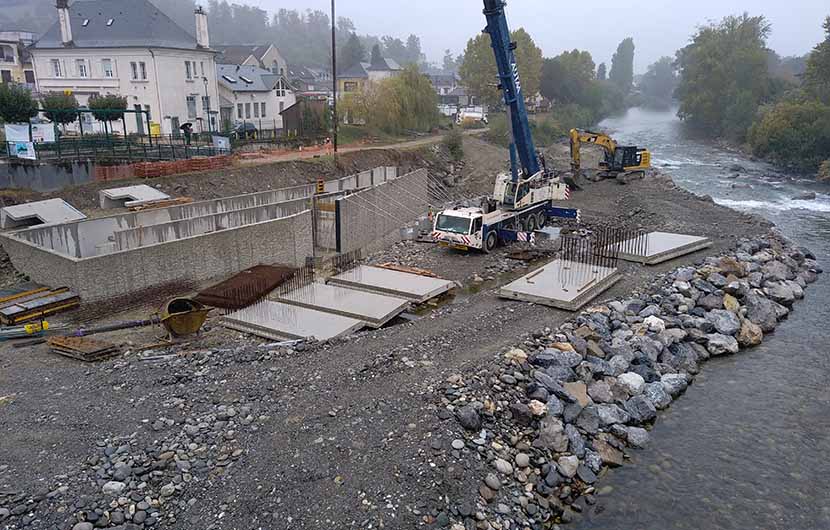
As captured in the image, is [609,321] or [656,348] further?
[609,321]

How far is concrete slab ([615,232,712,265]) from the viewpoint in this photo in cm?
2136

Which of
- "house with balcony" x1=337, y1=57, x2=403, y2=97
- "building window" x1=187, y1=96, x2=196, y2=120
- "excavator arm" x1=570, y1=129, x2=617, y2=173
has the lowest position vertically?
"excavator arm" x1=570, y1=129, x2=617, y2=173

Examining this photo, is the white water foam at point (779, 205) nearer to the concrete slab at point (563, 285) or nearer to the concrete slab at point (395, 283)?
the concrete slab at point (563, 285)

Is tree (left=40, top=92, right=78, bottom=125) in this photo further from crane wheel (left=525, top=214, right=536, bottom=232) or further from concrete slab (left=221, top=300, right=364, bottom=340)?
crane wheel (left=525, top=214, right=536, bottom=232)

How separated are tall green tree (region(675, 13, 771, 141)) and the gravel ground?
66563mm

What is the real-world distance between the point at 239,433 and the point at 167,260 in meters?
8.71

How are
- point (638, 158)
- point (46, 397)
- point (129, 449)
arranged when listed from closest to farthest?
1. point (129, 449)
2. point (46, 397)
3. point (638, 158)

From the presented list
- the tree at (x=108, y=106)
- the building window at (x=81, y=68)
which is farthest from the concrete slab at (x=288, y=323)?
the building window at (x=81, y=68)

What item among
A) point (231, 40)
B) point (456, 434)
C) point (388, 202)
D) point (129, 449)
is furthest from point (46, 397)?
point (231, 40)

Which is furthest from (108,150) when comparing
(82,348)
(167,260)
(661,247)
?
(661,247)

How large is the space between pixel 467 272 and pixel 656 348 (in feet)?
24.9

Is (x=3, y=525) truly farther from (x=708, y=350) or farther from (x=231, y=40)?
(x=231, y=40)

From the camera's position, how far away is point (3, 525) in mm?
7750

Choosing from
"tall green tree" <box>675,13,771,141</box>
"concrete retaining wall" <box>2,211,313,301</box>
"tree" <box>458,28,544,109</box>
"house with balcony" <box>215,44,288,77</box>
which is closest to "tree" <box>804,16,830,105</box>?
"tall green tree" <box>675,13,771,141</box>
